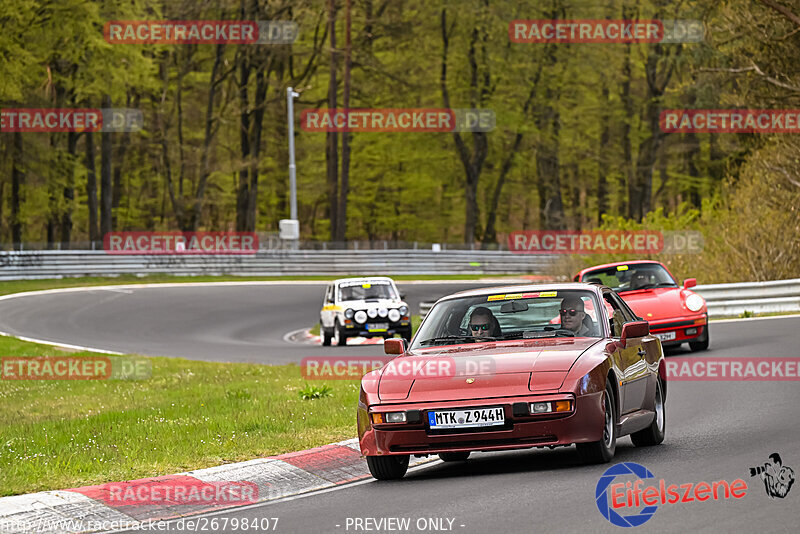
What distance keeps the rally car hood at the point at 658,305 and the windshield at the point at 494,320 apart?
29.7 ft

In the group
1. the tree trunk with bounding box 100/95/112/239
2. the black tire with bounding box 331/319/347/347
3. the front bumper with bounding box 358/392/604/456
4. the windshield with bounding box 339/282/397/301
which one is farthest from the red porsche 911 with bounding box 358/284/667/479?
the tree trunk with bounding box 100/95/112/239

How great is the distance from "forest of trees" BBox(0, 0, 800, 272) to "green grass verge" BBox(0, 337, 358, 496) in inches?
1443

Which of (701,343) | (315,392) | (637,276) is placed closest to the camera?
(315,392)

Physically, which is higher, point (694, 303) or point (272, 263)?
point (694, 303)

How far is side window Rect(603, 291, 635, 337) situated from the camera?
33.3 feet

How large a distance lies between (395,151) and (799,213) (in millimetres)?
53034

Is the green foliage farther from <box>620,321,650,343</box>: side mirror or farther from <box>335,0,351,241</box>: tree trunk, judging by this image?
<box>335,0,351,241</box>: tree trunk

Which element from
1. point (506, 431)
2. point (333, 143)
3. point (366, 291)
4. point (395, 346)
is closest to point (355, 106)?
point (333, 143)

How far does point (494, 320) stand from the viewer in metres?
9.94

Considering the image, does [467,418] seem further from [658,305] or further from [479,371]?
[658,305]

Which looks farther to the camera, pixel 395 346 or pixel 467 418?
pixel 395 346

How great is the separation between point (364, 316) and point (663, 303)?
397 inches

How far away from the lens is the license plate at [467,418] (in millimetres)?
8531

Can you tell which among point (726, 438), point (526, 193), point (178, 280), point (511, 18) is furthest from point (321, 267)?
point (726, 438)
